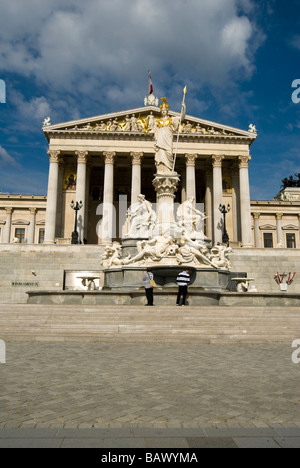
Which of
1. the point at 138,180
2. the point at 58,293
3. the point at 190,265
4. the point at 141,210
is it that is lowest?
the point at 58,293

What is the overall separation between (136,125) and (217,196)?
541 inches

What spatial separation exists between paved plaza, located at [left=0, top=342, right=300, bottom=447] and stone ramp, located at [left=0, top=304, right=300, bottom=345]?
2.21 meters

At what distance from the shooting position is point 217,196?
48906mm

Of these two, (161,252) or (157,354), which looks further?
(161,252)

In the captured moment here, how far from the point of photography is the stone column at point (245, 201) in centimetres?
4734

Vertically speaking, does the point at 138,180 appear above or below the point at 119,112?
below

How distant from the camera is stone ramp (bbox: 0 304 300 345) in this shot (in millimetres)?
10828

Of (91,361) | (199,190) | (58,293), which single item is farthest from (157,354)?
(199,190)

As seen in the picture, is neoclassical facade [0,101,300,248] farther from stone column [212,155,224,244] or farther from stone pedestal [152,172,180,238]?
stone pedestal [152,172,180,238]

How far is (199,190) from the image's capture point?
59.4 m

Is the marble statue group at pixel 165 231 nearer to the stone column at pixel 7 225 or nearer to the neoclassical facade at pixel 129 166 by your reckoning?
the neoclassical facade at pixel 129 166

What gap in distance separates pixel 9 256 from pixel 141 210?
676 inches

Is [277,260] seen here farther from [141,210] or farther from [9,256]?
[9,256]

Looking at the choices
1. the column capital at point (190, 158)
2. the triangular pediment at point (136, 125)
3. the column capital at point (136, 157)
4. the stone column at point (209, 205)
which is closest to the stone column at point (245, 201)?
the triangular pediment at point (136, 125)
